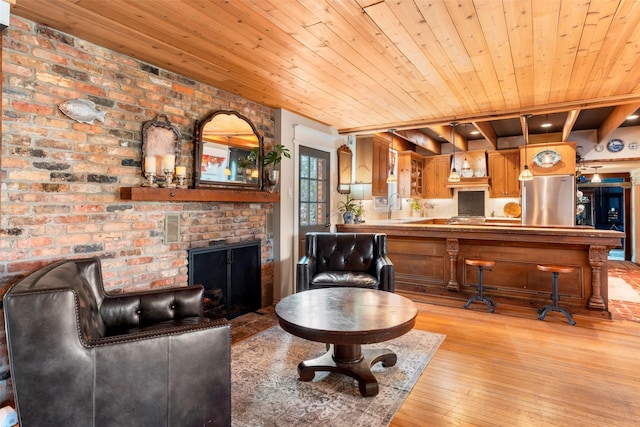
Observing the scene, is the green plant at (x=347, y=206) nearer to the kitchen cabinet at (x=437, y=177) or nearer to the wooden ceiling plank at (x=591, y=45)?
the wooden ceiling plank at (x=591, y=45)

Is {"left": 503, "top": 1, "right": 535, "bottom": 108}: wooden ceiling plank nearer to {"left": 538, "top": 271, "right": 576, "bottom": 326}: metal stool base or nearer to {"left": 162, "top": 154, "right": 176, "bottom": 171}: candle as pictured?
{"left": 538, "top": 271, "right": 576, "bottom": 326}: metal stool base

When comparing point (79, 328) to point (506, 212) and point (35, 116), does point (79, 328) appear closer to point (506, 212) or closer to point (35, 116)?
point (35, 116)

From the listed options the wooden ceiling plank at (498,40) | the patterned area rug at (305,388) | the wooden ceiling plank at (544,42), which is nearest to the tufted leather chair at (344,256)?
the patterned area rug at (305,388)

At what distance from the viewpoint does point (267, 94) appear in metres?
3.83

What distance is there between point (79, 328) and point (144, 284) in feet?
5.00

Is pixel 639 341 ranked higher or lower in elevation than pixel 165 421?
lower

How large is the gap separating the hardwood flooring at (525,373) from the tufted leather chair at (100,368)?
1146 millimetres

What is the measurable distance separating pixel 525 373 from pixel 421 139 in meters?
5.32

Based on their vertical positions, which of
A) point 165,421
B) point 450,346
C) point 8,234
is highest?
point 8,234

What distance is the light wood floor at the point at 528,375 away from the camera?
2.08 m

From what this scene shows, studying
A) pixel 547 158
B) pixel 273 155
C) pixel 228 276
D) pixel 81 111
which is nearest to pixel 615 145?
pixel 547 158

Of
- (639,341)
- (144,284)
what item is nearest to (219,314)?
(144,284)

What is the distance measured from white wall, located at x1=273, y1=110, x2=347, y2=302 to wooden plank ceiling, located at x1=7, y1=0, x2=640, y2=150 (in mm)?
560

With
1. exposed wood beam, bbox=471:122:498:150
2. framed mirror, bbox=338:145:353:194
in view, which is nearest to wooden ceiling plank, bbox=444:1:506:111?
exposed wood beam, bbox=471:122:498:150
